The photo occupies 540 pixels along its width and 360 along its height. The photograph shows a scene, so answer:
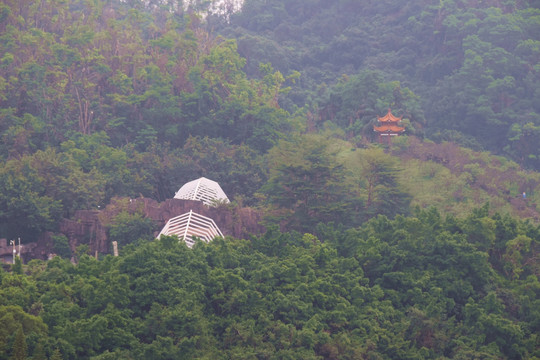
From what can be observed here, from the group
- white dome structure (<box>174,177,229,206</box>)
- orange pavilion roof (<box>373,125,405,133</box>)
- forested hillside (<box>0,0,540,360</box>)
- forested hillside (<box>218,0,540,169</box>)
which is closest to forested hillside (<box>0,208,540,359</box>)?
forested hillside (<box>0,0,540,360</box>)

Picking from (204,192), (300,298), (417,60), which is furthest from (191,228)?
(417,60)

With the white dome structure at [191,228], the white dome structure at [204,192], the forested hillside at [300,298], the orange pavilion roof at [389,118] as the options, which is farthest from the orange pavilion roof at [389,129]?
the forested hillside at [300,298]

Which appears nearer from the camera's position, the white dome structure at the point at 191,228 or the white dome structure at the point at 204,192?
the white dome structure at the point at 191,228

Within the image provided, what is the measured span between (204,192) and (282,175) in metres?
3.03

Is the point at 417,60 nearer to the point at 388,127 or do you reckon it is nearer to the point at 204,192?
the point at 388,127

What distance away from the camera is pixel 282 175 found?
21.4 metres

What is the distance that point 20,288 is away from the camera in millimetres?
14953

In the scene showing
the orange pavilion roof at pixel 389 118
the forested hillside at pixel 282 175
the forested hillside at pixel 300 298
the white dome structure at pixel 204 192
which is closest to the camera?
the forested hillside at pixel 300 298

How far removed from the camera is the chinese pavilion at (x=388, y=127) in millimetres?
29109

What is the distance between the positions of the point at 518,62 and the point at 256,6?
55.4 feet

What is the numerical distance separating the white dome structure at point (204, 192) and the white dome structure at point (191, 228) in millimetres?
1431

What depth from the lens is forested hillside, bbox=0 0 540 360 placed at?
15336 mm

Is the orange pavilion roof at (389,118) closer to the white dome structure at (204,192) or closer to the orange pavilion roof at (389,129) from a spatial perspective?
the orange pavilion roof at (389,129)

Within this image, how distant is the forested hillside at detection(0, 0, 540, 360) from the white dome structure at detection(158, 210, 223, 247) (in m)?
1.12
